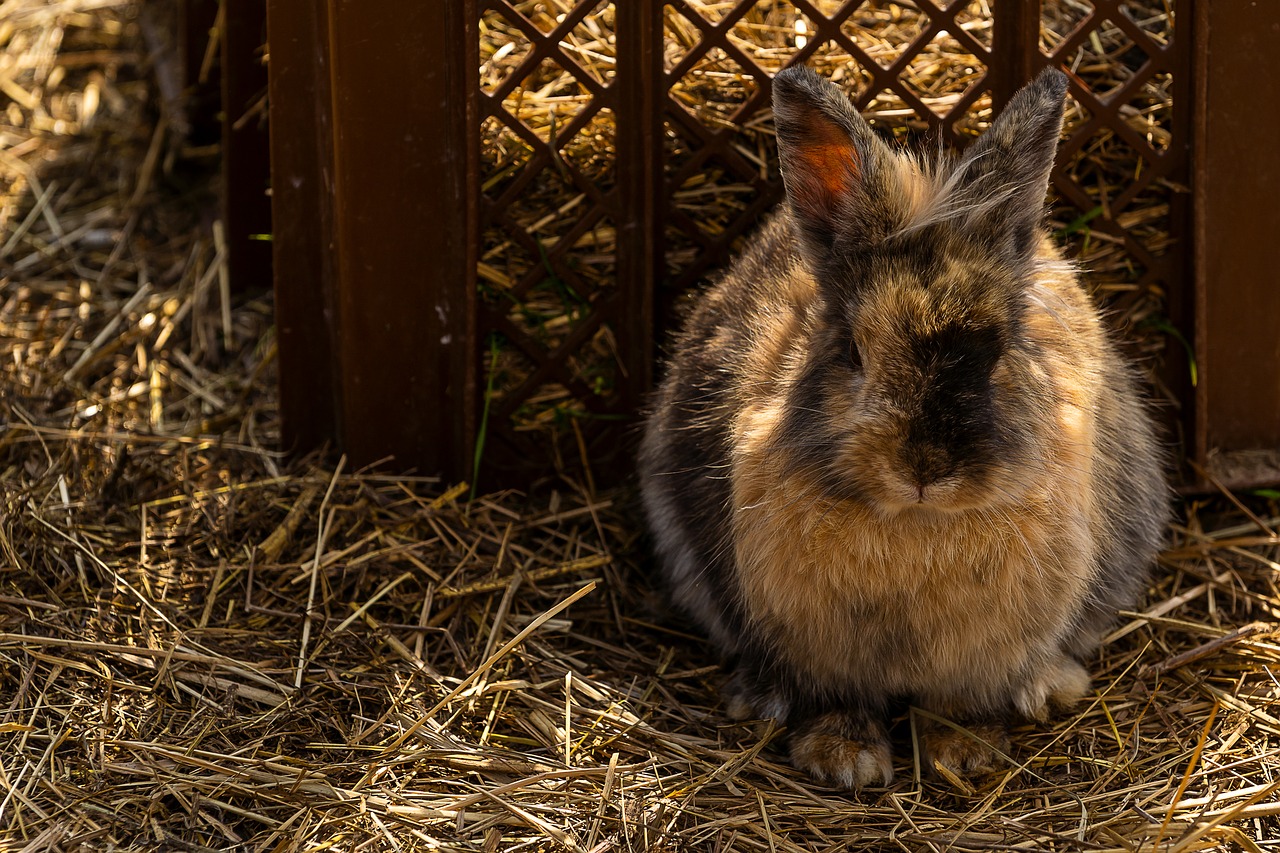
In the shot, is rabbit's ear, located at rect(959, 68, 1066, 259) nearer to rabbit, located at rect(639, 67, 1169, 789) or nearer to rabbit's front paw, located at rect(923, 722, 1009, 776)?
rabbit, located at rect(639, 67, 1169, 789)

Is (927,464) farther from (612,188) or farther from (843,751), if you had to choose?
(612,188)

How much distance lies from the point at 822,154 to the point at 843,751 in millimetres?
1174

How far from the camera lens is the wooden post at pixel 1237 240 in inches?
123

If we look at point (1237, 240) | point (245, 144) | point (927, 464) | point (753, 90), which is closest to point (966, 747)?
point (927, 464)

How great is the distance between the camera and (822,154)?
8.24 feet

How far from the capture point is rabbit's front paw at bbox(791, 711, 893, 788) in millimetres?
2648

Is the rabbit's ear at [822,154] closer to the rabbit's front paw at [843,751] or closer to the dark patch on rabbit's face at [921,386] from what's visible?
the dark patch on rabbit's face at [921,386]

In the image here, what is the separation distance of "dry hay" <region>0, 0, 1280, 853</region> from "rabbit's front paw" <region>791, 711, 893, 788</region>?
45 mm

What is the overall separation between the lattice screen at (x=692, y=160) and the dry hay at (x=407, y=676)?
0.36m

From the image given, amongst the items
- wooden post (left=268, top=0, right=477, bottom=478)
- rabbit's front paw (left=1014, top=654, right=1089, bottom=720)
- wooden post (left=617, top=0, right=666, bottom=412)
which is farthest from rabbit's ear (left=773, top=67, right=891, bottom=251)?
Answer: rabbit's front paw (left=1014, top=654, right=1089, bottom=720)

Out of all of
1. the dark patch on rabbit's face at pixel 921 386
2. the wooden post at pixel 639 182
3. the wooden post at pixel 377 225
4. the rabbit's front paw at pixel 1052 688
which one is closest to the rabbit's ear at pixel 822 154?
the dark patch on rabbit's face at pixel 921 386

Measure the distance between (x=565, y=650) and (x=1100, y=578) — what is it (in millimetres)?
1170

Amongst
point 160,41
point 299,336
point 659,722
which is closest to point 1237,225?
point 659,722

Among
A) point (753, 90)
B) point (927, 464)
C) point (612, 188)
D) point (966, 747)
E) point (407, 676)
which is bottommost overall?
point (966, 747)
